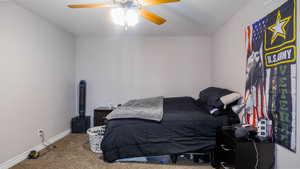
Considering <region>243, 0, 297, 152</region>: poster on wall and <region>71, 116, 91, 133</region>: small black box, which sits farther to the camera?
<region>71, 116, 91, 133</region>: small black box

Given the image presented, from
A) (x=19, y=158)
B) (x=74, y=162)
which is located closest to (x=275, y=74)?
(x=74, y=162)

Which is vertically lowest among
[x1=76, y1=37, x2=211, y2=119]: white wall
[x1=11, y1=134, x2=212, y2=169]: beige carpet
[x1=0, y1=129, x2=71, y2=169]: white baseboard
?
[x1=11, y1=134, x2=212, y2=169]: beige carpet

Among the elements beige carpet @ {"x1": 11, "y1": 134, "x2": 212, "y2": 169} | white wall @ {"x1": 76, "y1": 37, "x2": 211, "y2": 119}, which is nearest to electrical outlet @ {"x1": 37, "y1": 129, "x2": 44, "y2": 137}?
beige carpet @ {"x1": 11, "y1": 134, "x2": 212, "y2": 169}

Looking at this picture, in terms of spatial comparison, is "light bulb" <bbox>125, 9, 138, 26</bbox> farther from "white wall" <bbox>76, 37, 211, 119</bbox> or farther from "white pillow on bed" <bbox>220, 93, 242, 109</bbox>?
"white wall" <bbox>76, 37, 211, 119</bbox>

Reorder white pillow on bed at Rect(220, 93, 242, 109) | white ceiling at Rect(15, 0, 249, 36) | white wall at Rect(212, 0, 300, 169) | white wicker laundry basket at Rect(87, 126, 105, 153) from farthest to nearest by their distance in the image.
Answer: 1. white wicker laundry basket at Rect(87, 126, 105, 153)
2. white ceiling at Rect(15, 0, 249, 36)
3. white pillow on bed at Rect(220, 93, 242, 109)
4. white wall at Rect(212, 0, 300, 169)

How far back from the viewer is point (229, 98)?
2.30 metres

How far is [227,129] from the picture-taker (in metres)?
2.01

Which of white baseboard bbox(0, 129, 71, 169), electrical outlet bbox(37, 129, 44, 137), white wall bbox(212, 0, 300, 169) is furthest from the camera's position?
electrical outlet bbox(37, 129, 44, 137)

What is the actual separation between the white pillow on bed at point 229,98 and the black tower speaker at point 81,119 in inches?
115

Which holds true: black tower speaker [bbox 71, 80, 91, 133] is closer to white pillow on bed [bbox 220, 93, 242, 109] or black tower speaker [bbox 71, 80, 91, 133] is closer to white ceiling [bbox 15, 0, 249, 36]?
white ceiling [bbox 15, 0, 249, 36]

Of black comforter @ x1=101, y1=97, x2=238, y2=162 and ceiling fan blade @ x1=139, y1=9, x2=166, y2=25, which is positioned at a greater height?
ceiling fan blade @ x1=139, y1=9, x2=166, y2=25

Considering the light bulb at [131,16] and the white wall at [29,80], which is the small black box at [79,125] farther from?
the light bulb at [131,16]

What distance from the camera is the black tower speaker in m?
3.70

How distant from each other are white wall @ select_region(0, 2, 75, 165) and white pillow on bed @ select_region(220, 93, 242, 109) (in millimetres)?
2908
